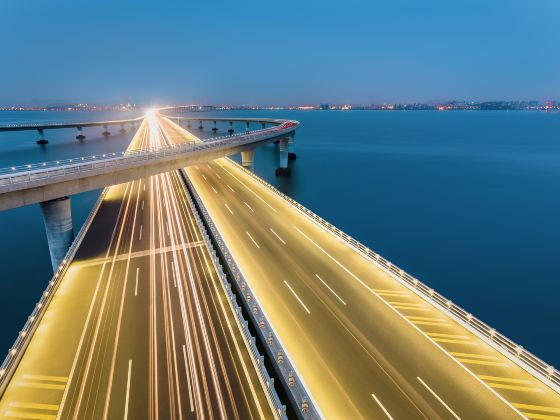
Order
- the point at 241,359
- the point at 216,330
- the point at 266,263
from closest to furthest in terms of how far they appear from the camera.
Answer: the point at 241,359 < the point at 216,330 < the point at 266,263

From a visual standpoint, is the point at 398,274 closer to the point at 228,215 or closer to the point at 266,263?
the point at 266,263

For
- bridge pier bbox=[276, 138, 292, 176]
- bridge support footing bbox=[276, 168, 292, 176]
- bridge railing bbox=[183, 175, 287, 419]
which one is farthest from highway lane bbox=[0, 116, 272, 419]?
bridge pier bbox=[276, 138, 292, 176]

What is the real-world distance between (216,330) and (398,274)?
16.4 metres

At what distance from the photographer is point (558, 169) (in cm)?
9712

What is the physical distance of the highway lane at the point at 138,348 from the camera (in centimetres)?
1557

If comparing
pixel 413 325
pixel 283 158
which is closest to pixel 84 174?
pixel 413 325

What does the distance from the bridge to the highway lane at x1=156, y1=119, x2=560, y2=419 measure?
2.9 inches

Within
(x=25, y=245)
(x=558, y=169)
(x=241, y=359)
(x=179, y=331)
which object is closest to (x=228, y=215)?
(x=179, y=331)

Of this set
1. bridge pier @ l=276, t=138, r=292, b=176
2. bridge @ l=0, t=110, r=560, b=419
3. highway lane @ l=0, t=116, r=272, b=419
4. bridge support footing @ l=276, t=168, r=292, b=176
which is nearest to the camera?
highway lane @ l=0, t=116, r=272, b=419

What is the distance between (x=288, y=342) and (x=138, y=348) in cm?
949

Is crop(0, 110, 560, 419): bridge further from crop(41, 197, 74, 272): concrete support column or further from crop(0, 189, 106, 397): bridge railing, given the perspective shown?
crop(41, 197, 74, 272): concrete support column

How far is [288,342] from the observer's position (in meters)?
19.4

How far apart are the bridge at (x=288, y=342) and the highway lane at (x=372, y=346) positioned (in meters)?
0.07

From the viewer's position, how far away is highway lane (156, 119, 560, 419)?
15797 millimetres
